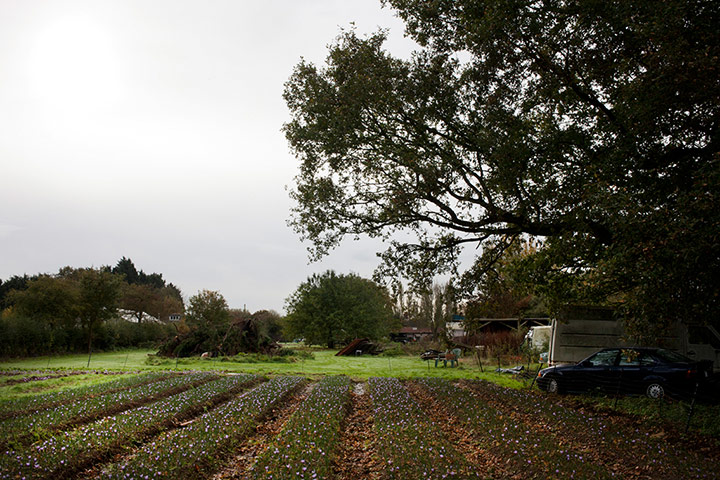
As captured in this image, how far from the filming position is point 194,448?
278 inches

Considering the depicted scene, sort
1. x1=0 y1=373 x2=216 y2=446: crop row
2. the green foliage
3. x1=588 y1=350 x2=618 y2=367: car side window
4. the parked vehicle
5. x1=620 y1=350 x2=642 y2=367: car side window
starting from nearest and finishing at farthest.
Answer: x1=0 y1=373 x2=216 y2=446: crop row → the parked vehicle → x1=620 y1=350 x2=642 y2=367: car side window → x1=588 y1=350 x2=618 y2=367: car side window → the green foliage

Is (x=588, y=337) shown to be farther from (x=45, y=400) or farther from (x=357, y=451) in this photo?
(x=45, y=400)

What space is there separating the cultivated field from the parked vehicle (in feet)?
5.72

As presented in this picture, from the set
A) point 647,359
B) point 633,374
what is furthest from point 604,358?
point 647,359

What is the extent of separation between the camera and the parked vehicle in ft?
38.1

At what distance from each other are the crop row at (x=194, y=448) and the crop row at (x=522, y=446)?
4.40 metres

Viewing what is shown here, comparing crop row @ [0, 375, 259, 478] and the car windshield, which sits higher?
the car windshield

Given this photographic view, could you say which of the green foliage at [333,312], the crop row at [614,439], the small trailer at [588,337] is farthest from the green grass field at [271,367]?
the green foliage at [333,312]

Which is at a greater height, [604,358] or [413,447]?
[604,358]

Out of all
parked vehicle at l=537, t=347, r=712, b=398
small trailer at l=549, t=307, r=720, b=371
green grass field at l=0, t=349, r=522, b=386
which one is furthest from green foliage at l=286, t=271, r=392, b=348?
parked vehicle at l=537, t=347, r=712, b=398

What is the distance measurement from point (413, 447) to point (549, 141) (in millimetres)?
7851

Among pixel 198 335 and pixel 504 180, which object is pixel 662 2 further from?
pixel 198 335

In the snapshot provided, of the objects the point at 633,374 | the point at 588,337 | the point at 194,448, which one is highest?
the point at 588,337

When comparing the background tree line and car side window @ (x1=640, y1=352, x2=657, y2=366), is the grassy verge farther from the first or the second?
car side window @ (x1=640, y1=352, x2=657, y2=366)
